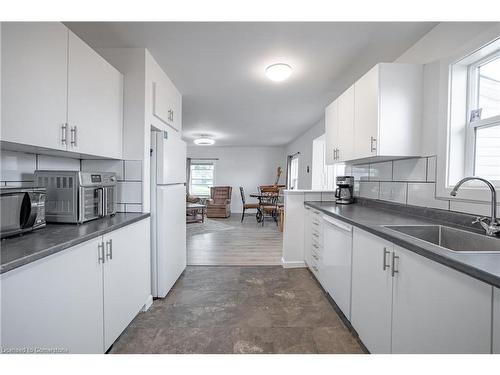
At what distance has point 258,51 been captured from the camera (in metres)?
2.11

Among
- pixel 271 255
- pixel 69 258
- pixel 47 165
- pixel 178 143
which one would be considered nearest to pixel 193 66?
pixel 178 143

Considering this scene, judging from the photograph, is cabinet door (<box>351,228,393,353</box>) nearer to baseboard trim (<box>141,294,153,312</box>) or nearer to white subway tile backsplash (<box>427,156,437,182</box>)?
white subway tile backsplash (<box>427,156,437,182</box>)

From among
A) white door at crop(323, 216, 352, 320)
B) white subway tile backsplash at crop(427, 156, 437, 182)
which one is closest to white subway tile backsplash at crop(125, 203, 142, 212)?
white door at crop(323, 216, 352, 320)

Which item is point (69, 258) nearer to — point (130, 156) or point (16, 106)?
point (16, 106)

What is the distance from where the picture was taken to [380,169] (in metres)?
2.47

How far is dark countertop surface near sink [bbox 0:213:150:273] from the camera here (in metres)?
0.86

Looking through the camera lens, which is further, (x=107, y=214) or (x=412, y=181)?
(x=412, y=181)

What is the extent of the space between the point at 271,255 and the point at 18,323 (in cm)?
305

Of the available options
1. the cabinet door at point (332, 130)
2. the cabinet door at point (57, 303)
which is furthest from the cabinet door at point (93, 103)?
the cabinet door at point (332, 130)

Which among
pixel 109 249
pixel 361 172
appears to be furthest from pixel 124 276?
pixel 361 172

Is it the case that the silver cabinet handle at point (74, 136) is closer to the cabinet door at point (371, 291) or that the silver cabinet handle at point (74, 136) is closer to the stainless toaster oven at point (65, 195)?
the stainless toaster oven at point (65, 195)

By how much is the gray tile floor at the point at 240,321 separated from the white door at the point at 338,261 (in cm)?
18

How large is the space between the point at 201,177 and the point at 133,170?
21.5 ft

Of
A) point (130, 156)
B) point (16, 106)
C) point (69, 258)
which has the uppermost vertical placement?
point (16, 106)
